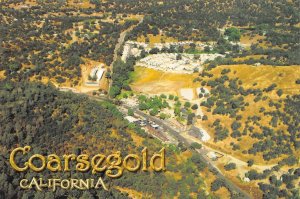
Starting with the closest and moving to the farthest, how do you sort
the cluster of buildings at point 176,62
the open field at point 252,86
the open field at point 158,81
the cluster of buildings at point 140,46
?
1. the open field at point 252,86
2. the open field at point 158,81
3. the cluster of buildings at point 176,62
4. the cluster of buildings at point 140,46

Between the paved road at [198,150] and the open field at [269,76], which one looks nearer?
the paved road at [198,150]

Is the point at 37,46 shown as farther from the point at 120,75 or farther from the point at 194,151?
the point at 194,151

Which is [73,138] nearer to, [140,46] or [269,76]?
[269,76]

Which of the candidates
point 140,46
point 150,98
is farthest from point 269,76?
point 140,46

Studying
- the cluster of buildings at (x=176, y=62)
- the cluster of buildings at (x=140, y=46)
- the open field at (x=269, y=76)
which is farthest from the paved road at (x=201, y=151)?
the cluster of buildings at (x=140, y=46)

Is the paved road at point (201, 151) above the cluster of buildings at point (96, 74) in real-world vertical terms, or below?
below

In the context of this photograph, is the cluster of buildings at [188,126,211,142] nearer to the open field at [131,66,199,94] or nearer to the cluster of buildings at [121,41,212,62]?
the open field at [131,66,199,94]

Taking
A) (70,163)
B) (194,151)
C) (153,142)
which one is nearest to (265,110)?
(194,151)

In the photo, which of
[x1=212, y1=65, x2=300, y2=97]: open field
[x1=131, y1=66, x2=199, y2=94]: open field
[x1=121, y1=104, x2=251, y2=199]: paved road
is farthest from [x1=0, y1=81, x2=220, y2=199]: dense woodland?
[x1=212, y1=65, x2=300, y2=97]: open field

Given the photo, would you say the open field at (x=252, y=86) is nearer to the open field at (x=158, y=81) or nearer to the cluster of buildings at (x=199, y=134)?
the cluster of buildings at (x=199, y=134)
